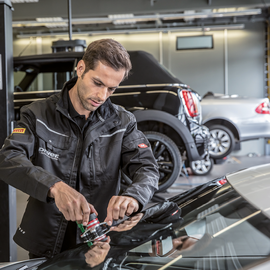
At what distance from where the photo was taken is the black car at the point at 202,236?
0.92m

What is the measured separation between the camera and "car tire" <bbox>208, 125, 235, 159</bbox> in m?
6.55

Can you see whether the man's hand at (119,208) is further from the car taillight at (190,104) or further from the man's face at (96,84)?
the car taillight at (190,104)

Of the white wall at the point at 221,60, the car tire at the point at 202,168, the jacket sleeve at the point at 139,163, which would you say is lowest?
the car tire at the point at 202,168

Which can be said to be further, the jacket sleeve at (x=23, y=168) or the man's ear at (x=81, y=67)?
the man's ear at (x=81, y=67)

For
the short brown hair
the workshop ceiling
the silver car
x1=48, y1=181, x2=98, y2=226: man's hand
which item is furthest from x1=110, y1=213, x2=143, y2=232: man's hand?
the workshop ceiling

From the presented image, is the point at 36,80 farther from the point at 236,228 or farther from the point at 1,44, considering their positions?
the point at 236,228

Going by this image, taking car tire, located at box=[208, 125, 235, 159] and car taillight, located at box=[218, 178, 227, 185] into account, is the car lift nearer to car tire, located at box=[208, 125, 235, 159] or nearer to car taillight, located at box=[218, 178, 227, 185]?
car taillight, located at box=[218, 178, 227, 185]

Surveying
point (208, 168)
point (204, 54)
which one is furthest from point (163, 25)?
point (208, 168)

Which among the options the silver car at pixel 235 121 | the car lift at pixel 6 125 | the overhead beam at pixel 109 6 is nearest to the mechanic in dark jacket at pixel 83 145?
the car lift at pixel 6 125

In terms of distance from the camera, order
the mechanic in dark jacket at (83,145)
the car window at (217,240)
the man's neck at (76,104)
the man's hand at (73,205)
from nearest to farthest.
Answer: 1. the car window at (217,240)
2. the man's hand at (73,205)
3. the mechanic in dark jacket at (83,145)
4. the man's neck at (76,104)

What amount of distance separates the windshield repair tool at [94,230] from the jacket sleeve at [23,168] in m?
0.17

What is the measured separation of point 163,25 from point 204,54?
1.75 meters

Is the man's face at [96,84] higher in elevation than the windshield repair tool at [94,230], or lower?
higher

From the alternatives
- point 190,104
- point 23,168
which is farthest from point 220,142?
point 23,168
